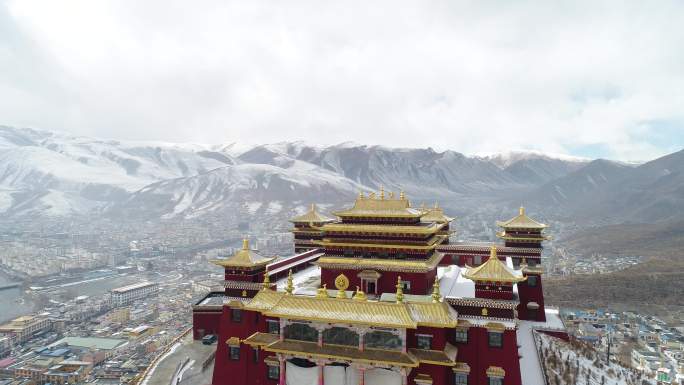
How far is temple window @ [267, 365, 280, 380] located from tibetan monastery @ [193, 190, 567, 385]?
6cm

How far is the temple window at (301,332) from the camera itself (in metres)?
17.9

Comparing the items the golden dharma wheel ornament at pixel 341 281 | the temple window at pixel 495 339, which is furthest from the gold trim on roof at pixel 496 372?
the golden dharma wheel ornament at pixel 341 281

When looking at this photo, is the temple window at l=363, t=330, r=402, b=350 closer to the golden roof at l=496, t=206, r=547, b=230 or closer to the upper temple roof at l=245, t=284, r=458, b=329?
the upper temple roof at l=245, t=284, r=458, b=329

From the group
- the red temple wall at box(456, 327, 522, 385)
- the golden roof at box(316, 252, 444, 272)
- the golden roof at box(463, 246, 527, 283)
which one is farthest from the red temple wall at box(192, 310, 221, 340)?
the golden roof at box(463, 246, 527, 283)

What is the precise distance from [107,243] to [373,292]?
11345cm

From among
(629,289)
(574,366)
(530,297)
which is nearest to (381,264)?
(530,297)

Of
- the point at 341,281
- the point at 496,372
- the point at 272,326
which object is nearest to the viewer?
the point at 496,372

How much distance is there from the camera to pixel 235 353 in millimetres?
20359

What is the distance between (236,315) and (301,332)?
14.3 feet

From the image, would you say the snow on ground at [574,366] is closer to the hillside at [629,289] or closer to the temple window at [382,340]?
the temple window at [382,340]

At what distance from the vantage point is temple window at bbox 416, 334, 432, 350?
17172mm

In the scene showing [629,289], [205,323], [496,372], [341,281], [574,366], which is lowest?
[629,289]

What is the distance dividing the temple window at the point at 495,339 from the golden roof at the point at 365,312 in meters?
1.94

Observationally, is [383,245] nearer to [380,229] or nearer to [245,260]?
[380,229]
